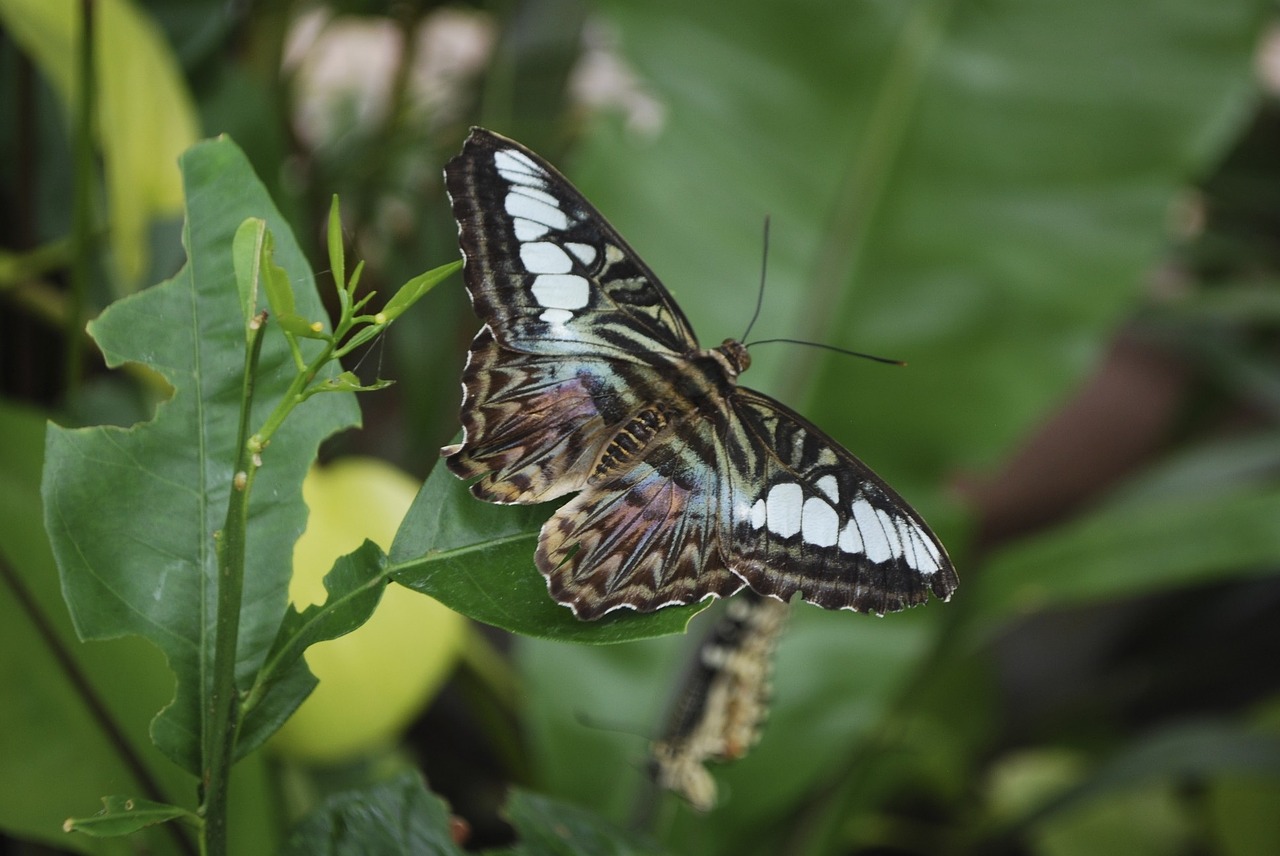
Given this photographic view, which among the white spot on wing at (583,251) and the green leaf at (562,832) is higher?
the white spot on wing at (583,251)

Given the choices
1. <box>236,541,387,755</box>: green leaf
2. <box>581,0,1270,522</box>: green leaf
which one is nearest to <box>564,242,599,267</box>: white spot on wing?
<box>236,541,387,755</box>: green leaf

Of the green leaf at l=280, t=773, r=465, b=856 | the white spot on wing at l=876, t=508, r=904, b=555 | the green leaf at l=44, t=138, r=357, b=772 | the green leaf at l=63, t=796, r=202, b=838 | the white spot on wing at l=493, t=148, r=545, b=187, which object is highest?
the white spot on wing at l=493, t=148, r=545, b=187

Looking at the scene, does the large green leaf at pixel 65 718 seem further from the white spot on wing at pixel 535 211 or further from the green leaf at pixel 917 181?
the green leaf at pixel 917 181

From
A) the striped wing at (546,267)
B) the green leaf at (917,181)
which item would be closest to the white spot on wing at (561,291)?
the striped wing at (546,267)

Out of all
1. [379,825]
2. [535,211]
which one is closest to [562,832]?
[379,825]

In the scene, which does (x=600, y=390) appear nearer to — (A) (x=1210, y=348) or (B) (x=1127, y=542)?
(B) (x=1127, y=542)

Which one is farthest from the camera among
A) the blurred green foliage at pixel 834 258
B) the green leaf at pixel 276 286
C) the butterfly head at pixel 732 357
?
the blurred green foliage at pixel 834 258

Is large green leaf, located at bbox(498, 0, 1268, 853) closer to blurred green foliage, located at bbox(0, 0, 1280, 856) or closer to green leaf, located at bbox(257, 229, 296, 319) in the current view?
blurred green foliage, located at bbox(0, 0, 1280, 856)

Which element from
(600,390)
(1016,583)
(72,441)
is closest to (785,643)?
(1016,583)
